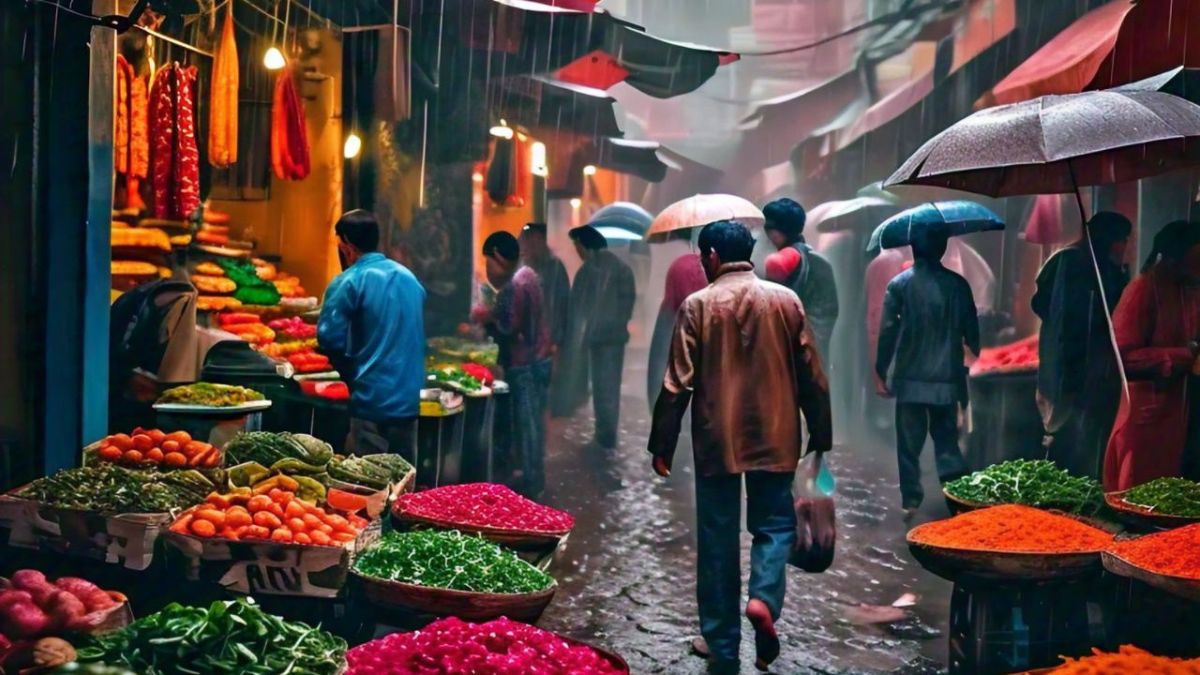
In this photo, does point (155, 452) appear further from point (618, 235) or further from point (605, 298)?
point (618, 235)

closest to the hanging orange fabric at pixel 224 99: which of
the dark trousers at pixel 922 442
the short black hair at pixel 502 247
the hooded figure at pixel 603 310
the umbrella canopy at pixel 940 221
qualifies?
the short black hair at pixel 502 247

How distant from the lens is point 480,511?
6.23m

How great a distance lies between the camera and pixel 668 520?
392 inches

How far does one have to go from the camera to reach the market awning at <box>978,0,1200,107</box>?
6.80m

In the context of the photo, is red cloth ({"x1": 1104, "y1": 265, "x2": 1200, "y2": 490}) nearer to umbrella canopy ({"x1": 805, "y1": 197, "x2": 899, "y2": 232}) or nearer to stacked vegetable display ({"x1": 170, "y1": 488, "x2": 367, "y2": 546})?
stacked vegetable display ({"x1": 170, "y1": 488, "x2": 367, "y2": 546})

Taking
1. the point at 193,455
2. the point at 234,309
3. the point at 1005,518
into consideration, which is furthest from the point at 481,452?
the point at 1005,518

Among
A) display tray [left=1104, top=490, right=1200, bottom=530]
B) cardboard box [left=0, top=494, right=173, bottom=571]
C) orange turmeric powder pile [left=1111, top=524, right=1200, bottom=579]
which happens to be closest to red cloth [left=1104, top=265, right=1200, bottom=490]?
display tray [left=1104, top=490, right=1200, bottom=530]

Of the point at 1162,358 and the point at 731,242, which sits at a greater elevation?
the point at 731,242

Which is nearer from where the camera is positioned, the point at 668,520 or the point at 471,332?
the point at 668,520

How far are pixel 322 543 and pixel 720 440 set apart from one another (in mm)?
2025

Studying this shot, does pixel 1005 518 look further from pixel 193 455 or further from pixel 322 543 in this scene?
pixel 193 455

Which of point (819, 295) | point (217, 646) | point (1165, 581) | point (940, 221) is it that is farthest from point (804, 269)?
point (217, 646)

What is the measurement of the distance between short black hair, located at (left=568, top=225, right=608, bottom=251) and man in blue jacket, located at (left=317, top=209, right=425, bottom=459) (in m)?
5.43

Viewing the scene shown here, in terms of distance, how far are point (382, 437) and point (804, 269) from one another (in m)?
3.75
